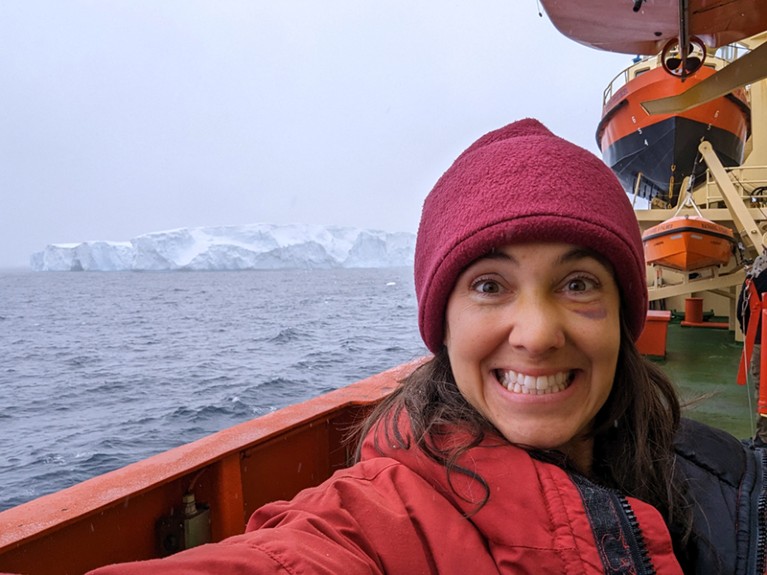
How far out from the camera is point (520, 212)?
0.91m

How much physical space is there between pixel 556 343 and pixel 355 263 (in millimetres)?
81572

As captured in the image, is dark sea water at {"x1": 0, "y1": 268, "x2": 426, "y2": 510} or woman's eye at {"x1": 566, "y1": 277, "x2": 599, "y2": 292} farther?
dark sea water at {"x1": 0, "y1": 268, "x2": 426, "y2": 510}

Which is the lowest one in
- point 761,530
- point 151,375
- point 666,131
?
point 151,375

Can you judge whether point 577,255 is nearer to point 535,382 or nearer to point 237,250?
point 535,382

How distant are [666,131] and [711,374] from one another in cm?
553

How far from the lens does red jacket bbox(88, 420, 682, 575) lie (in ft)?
2.58

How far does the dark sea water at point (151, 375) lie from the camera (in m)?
8.37

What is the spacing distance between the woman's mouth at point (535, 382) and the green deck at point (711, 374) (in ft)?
7.93

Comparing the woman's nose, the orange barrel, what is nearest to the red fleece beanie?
the woman's nose

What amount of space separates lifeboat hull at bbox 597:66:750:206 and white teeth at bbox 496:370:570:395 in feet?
32.3

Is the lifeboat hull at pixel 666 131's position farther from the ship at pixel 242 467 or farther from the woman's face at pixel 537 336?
the woman's face at pixel 537 336

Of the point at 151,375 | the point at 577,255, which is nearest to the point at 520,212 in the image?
the point at 577,255

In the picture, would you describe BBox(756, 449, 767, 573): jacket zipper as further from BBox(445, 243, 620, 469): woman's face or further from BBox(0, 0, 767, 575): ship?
BBox(0, 0, 767, 575): ship

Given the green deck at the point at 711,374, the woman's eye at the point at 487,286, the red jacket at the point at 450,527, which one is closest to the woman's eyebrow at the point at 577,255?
the woman's eye at the point at 487,286
